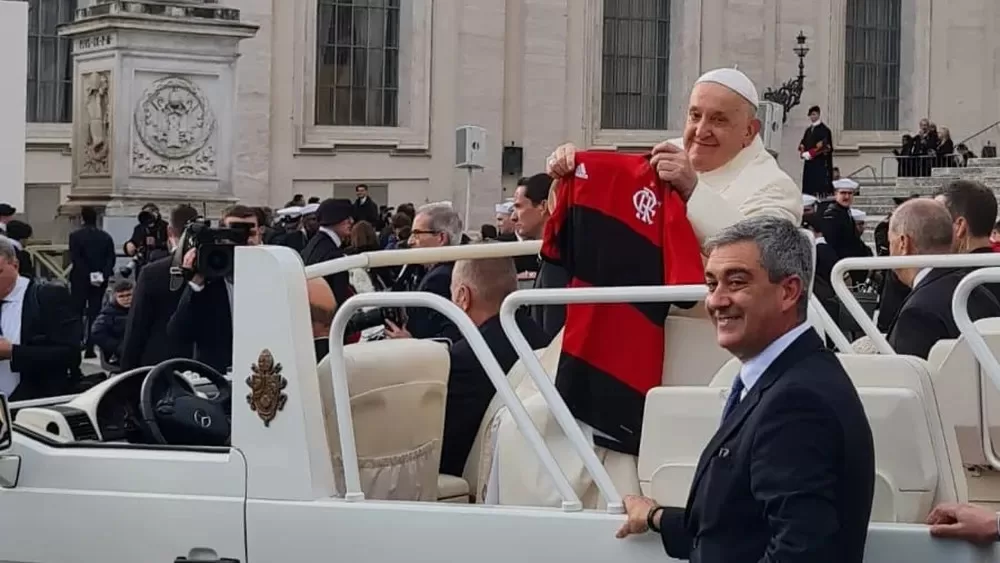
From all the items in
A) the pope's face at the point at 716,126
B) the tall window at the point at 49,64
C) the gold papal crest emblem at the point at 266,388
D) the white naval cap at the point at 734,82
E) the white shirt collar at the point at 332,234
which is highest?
the tall window at the point at 49,64

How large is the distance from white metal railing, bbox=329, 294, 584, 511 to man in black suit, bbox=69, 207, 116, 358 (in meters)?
16.9

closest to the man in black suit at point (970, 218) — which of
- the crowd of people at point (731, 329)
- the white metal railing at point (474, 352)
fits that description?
the crowd of people at point (731, 329)

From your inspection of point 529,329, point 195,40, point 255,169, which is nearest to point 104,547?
point 529,329

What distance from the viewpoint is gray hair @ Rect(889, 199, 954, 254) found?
6.77m

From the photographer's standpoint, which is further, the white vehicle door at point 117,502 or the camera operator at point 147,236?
the camera operator at point 147,236

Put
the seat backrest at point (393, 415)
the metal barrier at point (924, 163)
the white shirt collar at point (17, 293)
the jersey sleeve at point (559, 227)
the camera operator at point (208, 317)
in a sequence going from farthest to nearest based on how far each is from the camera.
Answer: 1. the metal barrier at point (924, 163)
2. the camera operator at point (208, 317)
3. the white shirt collar at point (17, 293)
4. the seat backrest at point (393, 415)
5. the jersey sleeve at point (559, 227)

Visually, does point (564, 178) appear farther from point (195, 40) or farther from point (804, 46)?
point (804, 46)

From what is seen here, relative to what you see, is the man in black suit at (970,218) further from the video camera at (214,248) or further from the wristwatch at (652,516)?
the wristwatch at (652,516)

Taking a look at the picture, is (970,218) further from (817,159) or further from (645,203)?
(817,159)

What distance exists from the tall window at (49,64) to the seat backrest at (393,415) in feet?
86.6

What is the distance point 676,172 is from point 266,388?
120cm

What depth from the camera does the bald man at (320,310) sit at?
19.7 feet

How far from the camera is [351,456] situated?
509 cm

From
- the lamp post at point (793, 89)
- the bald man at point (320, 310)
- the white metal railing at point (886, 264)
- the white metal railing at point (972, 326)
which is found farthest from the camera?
the lamp post at point (793, 89)
